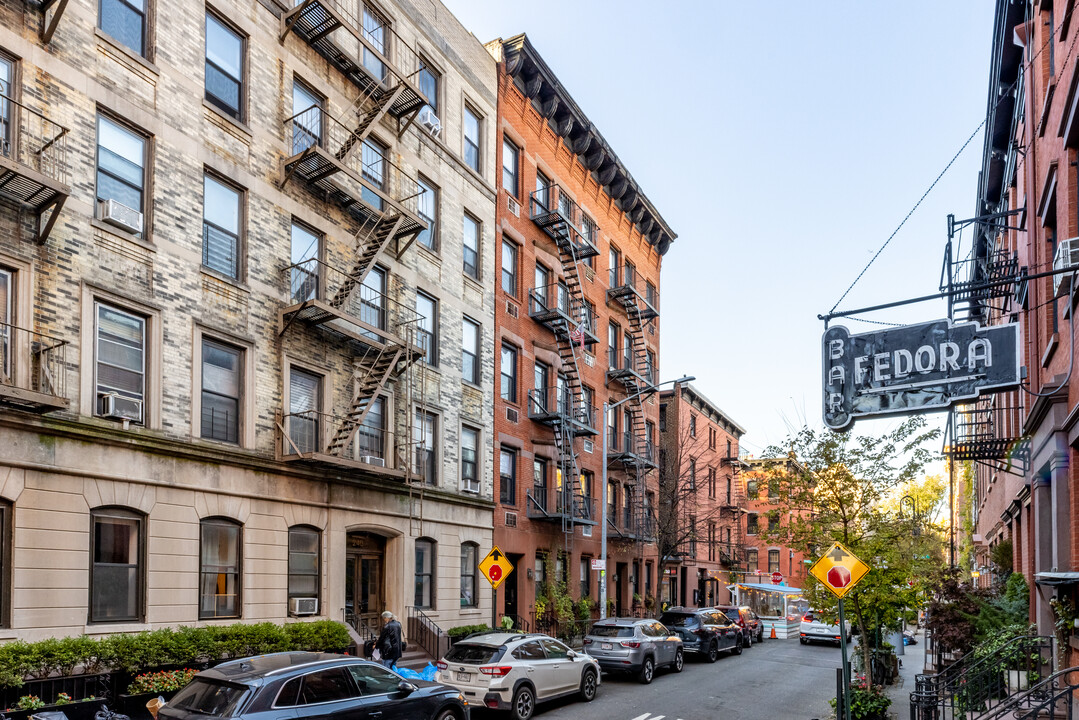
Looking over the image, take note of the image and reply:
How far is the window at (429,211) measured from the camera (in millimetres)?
26391

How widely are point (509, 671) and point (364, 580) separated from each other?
7.32 m

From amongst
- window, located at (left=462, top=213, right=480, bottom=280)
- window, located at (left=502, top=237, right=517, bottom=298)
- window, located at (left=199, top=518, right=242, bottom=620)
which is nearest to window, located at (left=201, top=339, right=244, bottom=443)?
Result: window, located at (left=199, top=518, right=242, bottom=620)

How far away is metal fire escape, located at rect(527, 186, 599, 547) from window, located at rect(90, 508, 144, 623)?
16.6 metres

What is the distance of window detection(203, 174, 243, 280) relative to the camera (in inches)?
730

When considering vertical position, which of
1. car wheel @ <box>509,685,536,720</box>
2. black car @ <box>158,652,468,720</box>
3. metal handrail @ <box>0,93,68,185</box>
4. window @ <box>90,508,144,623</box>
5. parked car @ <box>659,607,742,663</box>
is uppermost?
metal handrail @ <box>0,93,68,185</box>

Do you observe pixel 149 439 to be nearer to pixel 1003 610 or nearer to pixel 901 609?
pixel 901 609

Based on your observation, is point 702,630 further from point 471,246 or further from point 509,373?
point 471,246

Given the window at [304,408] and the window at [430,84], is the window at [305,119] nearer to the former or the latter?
the window at [430,84]

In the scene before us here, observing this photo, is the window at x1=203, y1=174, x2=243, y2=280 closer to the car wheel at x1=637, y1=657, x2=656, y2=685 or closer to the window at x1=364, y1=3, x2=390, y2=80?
the window at x1=364, y1=3, x2=390, y2=80

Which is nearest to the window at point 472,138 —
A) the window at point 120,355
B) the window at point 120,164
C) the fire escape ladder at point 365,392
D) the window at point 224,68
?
the fire escape ladder at point 365,392

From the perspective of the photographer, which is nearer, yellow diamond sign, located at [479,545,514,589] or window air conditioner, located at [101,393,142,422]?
window air conditioner, located at [101,393,142,422]

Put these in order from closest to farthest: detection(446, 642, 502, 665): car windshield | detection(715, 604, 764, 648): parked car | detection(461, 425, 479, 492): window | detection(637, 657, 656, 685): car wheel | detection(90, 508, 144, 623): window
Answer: detection(90, 508, 144, 623): window, detection(446, 642, 502, 665): car windshield, detection(637, 657, 656, 685): car wheel, detection(461, 425, 479, 492): window, detection(715, 604, 764, 648): parked car

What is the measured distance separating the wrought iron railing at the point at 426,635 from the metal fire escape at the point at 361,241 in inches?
152

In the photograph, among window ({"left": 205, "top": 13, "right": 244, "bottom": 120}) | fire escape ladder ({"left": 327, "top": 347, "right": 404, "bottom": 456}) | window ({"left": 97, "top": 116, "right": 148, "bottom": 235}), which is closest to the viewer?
window ({"left": 97, "top": 116, "right": 148, "bottom": 235})
